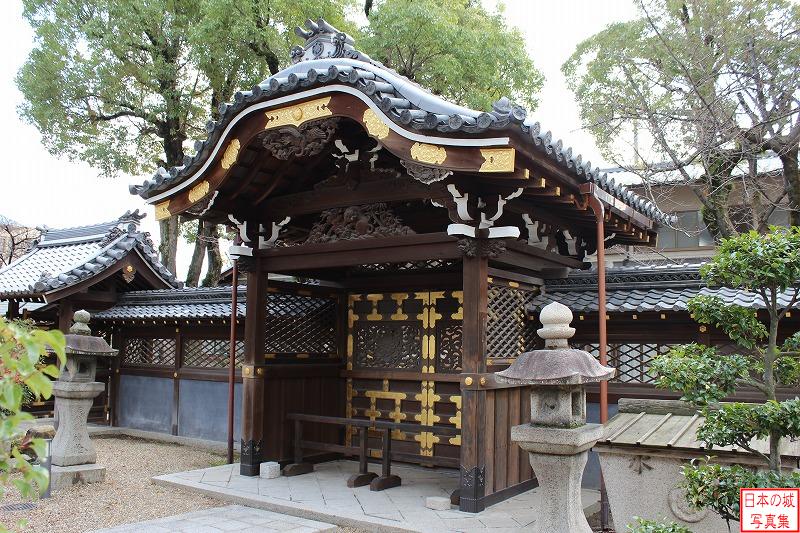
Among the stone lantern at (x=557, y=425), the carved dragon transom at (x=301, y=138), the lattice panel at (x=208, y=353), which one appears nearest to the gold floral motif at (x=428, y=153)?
the carved dragon transom at (x=301, y=138)

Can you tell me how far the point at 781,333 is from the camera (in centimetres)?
730

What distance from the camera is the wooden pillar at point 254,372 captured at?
8.70 meters

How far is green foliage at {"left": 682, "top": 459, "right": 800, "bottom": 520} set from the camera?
389 centimetres

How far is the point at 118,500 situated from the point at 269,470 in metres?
1.79

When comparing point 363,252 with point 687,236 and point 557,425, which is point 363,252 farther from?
point 687,236

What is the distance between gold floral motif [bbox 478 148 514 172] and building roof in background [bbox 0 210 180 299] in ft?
31.4

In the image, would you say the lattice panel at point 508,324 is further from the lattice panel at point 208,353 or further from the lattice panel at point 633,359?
the lattice panel at point 208,353

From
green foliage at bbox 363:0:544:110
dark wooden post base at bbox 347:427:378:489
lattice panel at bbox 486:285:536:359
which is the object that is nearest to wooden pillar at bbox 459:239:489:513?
lattice panel at bbox 486:285:536:359

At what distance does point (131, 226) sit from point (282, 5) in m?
6.71

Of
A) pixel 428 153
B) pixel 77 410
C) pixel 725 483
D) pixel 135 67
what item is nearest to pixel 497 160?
pixel 428 153

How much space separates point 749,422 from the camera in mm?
3982

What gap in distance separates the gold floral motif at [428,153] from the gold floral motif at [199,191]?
9.70 feet

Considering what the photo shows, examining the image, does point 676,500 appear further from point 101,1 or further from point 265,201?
point 101,1

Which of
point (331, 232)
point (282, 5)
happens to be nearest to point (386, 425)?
point (331, 232)
